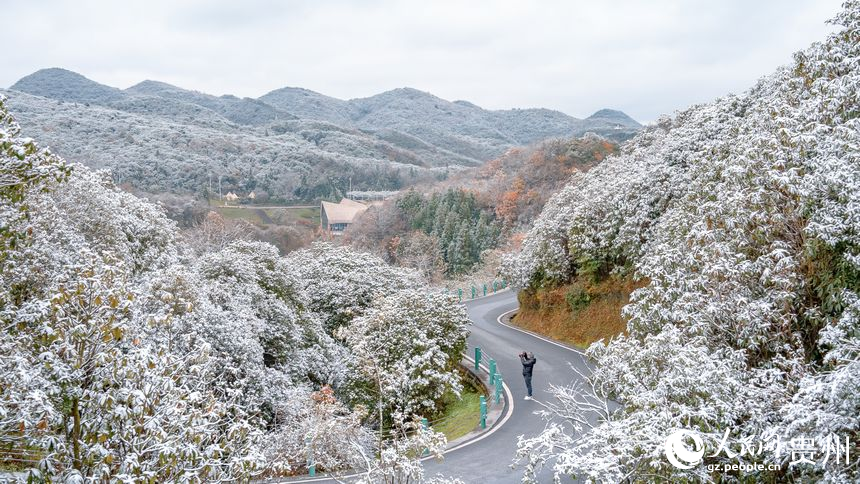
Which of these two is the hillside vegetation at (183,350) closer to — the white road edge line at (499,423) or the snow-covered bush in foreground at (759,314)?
the white road edge line at (499,423)

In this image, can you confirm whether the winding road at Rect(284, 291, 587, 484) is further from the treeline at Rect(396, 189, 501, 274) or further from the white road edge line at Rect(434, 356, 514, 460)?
the treeline at Rect(396, 189, 501, 274)

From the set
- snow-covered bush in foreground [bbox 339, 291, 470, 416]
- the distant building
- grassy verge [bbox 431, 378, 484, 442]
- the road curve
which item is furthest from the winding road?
the distant building

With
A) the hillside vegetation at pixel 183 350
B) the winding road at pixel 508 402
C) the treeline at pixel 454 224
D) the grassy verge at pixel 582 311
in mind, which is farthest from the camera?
the treeline at pixel 454 224

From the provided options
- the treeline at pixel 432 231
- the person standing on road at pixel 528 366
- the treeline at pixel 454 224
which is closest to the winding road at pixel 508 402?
the person standing on road at pixel 528 366

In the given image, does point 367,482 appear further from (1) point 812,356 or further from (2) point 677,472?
(1) point 812,356

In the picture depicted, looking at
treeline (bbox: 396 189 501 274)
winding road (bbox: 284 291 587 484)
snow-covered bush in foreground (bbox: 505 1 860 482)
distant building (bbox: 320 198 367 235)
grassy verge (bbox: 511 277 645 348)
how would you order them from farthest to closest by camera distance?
distant building (bbox: 320 198 367 235) → treeline (bbox: 396 189 501 274) → grassy verge (bbox: 511 277 645 348) → winding road (bbox: 284 291 587 484) → snow-covered bush in foreground (bbox: 505 1 860 482)

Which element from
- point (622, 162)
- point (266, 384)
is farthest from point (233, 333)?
point (622, 162)
